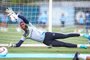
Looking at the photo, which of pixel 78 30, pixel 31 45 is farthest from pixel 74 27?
pixel 31 45

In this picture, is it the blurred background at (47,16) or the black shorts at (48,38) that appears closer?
the black shorts at (48,38)

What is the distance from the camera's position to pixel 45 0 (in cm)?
1507

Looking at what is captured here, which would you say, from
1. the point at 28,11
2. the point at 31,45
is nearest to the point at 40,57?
the point at 31,45

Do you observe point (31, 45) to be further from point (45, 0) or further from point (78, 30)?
point (78, 30)

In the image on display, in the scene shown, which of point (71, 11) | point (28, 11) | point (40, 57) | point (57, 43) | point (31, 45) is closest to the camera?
point (57, 43)

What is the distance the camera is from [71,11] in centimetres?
1596

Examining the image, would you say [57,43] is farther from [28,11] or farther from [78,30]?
[78,30]

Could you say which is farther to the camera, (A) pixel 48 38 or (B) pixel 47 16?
(B) pixel 47 16

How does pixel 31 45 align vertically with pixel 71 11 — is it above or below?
below

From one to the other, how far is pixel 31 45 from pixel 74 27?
10.6 ft

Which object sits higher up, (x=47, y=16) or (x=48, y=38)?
(x=47, y=16)

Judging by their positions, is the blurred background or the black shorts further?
the blurred background

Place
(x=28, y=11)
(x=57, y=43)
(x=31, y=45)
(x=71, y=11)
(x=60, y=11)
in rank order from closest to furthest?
(x=57, y=43) < (x=31, y=45) < (x=28, y=11) < (x=71, y=11) < (x=60, y=11)

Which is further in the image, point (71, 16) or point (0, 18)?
point (71, 16)
